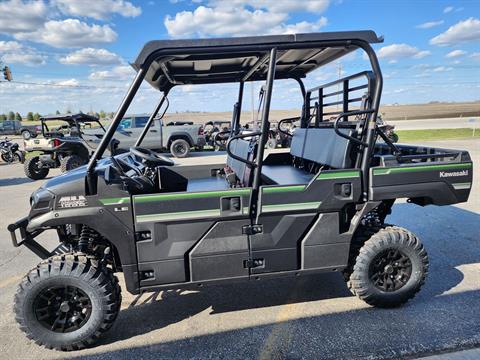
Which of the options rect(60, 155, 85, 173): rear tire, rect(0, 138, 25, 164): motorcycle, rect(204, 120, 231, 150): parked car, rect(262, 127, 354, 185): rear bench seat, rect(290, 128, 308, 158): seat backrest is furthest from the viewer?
rect(0, 138, 25, 164): motorcycle

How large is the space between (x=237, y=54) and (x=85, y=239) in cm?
197

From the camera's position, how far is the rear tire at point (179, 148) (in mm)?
15547

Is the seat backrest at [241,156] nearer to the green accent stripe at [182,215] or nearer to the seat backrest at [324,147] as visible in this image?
the green accent stripe at [182,215]

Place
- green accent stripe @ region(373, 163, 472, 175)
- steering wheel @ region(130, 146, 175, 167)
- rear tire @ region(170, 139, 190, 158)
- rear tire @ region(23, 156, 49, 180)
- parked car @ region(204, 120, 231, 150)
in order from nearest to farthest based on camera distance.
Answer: green accent stripe @ region(373, 163, 472, 175) < steering wheel @ region(130, 146, 175, 167) < parked car @ region(204, 120, 231, 150) < rear tire @ region(23, 156, 49, 180) < rear tire @ region(170, 139, 190, 158)

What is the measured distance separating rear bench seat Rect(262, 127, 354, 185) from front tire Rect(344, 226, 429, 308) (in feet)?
2.34

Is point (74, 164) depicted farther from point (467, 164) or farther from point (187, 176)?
point (467, 164)

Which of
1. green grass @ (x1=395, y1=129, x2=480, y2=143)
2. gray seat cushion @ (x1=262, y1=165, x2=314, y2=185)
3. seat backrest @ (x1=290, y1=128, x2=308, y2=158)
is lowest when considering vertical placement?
green grass @ (x1=395, y1=129, x2=480, y2=143)

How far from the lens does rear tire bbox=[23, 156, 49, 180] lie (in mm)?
10758

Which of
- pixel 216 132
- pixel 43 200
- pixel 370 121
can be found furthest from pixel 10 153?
pixel 370 121

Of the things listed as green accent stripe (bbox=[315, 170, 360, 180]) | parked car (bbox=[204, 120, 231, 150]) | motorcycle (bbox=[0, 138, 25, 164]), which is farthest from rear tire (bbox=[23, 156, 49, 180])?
green accent stripe (bbox=[315, 170, 360, 180])

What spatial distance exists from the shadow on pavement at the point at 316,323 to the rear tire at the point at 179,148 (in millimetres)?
12266

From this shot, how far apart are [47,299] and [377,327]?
8.30 ft

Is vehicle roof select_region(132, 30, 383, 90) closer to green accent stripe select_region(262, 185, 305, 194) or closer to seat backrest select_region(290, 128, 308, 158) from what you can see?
seat backrest select_region(290, 128, 308, 158)

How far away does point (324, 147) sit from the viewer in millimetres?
3768
